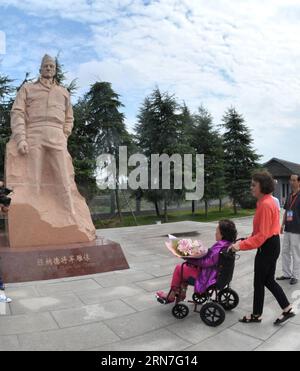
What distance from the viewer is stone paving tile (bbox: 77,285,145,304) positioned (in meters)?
4.62

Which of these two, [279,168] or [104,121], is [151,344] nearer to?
[104,121]

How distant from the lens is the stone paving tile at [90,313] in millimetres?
3852

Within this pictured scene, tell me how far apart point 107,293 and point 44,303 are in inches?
33.0

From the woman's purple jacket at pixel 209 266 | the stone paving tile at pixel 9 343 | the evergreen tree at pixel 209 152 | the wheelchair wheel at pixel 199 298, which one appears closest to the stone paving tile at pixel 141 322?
the wheelchair wheel at pixel 199 298

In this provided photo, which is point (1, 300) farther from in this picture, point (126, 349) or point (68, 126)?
point (68, 126)

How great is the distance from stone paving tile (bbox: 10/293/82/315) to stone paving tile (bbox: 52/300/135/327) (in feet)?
0.62

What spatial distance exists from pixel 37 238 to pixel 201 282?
3658 millimetres

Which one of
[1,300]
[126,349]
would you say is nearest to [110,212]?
[1,300]

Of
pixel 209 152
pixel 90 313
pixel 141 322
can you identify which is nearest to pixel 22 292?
pixel 90 313

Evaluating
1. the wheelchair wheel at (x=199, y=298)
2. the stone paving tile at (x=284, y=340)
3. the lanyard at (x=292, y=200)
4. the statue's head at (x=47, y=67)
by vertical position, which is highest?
the statue's head at (x=47, y=67)

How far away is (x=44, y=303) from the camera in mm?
4449

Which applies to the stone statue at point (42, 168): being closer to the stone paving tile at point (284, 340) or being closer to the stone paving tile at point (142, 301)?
the stone paving tile at point (142, 301)

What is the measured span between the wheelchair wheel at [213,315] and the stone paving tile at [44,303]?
1567mm

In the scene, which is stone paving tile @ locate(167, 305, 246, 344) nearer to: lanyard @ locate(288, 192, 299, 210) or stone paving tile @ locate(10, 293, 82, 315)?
stone paving tile @ locate(10, 293, 82, 315)
